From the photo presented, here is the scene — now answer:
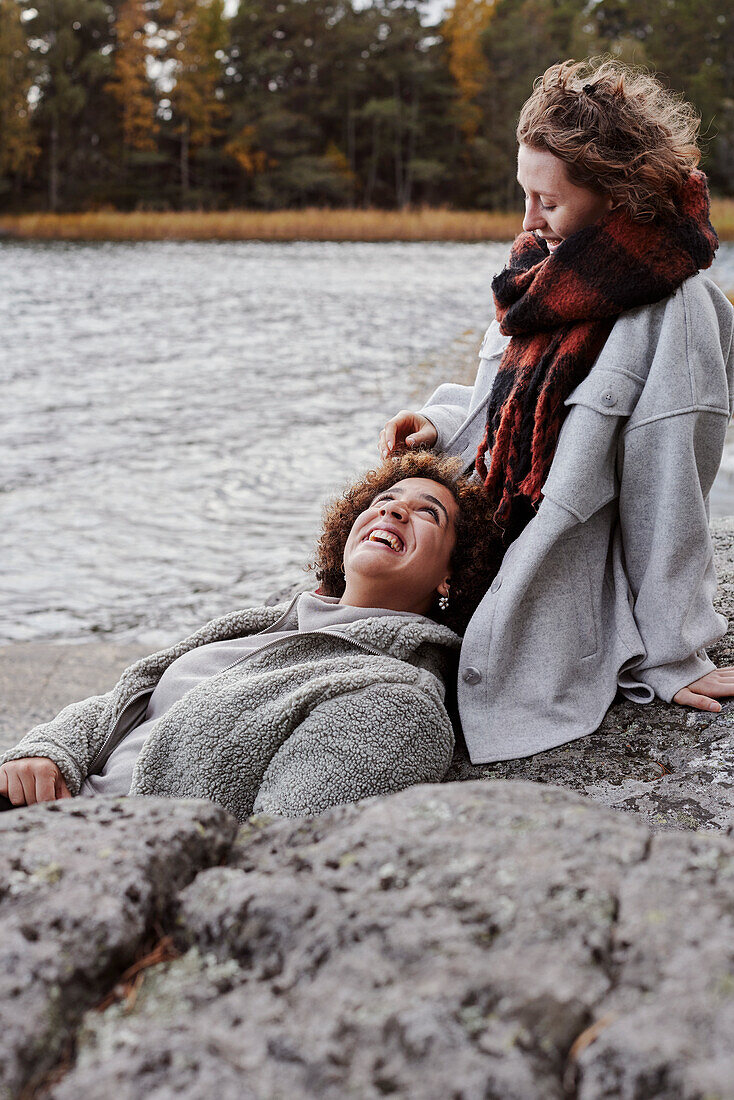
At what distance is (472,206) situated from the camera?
45.0 metres

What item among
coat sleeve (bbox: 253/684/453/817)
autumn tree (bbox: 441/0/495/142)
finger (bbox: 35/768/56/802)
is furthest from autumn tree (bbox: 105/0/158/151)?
coat sleeve (bbox: 253/684/453/817)

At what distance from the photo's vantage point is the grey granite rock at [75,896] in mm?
1039

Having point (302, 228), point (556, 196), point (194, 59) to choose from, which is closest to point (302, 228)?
point (302, 228)

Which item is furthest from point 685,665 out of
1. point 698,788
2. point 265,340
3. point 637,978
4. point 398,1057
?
point 265,340

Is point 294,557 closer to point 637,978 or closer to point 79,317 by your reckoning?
point 637,978

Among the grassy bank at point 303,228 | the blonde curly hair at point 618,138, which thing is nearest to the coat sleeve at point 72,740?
the blonde curly hair at point 618,138

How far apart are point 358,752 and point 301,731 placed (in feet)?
0.43

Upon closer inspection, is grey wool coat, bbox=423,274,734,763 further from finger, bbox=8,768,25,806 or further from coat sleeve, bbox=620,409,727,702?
finger, bbox=8,768,25,806

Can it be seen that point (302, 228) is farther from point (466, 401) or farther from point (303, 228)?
point (466, 401)

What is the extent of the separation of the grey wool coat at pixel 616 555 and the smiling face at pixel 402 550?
15 centimetres

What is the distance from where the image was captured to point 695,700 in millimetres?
2482

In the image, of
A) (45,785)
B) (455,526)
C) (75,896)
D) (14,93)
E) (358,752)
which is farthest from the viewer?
(14,93)

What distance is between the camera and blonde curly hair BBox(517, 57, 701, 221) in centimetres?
227

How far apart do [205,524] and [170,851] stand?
5.04 meters
